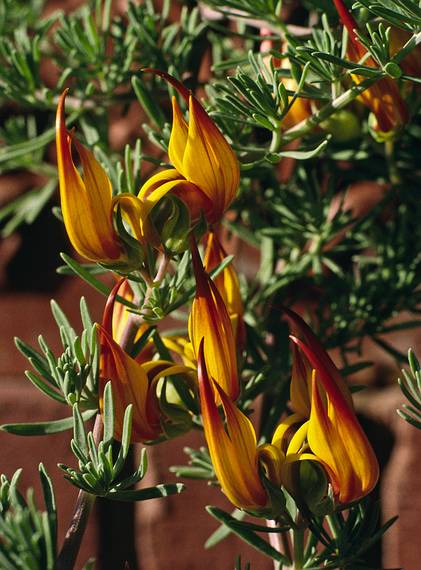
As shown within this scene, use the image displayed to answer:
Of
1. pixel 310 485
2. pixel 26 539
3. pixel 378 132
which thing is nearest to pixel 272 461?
pixel 310 485

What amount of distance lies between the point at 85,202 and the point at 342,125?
0.74 feet

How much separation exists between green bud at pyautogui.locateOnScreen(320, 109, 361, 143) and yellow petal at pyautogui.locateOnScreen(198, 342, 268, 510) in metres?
0.22

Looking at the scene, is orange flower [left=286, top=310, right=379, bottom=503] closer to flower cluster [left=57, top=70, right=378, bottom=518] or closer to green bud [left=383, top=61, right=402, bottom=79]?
flower cluster [left=57, top=70, right=378, bottom=518]

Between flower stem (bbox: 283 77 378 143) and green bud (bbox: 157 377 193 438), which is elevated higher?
flower stem (bbox: 283 77 378 143)

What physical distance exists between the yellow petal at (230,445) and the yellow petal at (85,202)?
74mm

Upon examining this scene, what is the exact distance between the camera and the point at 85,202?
0.43 m

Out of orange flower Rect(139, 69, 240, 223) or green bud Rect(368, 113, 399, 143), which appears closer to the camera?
orange flower Rect(139, 69, 240, 223)

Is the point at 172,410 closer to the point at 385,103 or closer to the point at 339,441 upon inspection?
the point at 339,441

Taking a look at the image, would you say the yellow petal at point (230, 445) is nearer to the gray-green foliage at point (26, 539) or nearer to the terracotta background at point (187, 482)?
the gray-green foliage at point (26, 539)

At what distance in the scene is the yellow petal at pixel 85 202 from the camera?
0.43m

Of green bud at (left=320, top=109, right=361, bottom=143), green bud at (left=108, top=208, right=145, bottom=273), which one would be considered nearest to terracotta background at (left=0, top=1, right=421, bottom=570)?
green bud at (left=320, top=109, right=361, bottom=143)

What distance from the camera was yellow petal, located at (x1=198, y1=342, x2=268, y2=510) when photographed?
0.43m

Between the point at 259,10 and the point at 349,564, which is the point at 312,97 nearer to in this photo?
the point at 259,10

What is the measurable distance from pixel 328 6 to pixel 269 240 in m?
0.22
